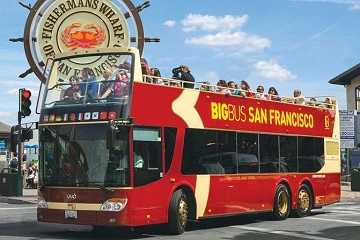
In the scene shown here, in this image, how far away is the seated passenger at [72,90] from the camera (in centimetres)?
1207

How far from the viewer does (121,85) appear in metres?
11.7

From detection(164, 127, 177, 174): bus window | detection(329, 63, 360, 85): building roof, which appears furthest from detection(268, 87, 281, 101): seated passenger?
detection(329, 63, 360, 85): building roof

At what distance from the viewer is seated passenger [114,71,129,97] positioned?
11633 millimetres

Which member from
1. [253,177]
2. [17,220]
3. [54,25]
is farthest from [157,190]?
[54,25]

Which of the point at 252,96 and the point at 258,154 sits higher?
the point at 252,96

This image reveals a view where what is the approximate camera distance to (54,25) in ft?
74.7

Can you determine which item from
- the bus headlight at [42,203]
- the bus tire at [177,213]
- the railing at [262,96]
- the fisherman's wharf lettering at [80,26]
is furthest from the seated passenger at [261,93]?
the fisherman's wharf lettering at [80,26]

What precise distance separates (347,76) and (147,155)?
122 ft

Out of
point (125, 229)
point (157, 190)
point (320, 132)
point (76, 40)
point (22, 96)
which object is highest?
point (76, 40)

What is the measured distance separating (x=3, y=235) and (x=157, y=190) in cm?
324

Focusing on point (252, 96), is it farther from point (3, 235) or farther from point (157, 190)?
point (3, 235)

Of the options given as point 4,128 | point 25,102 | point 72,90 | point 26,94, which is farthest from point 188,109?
point 4,128

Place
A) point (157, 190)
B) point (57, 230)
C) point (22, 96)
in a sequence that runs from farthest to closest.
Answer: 1. point (22, 96)
2. point (57, 230)
3. point (157, 190)

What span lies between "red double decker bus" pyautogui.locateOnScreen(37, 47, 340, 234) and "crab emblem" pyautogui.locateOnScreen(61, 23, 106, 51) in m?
9.34
